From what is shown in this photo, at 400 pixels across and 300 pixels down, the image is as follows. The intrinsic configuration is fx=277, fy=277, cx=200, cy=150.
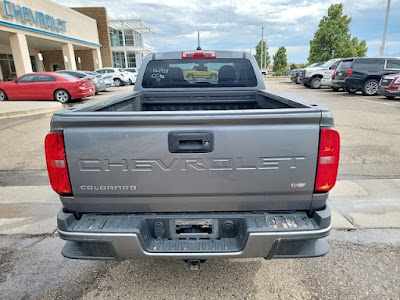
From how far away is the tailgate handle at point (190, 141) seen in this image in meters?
1.84

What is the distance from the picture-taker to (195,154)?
6.09 feet

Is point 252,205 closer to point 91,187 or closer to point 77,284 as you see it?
point 91,187

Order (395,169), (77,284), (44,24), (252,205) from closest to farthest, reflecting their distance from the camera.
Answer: (252,205), (77,284), (395,169), (44,24)

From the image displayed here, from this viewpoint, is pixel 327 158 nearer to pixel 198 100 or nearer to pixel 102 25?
pixel 198 100

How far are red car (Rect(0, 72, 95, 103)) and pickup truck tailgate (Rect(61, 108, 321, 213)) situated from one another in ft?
41.7

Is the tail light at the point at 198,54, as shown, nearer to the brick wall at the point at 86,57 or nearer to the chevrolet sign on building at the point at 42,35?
the chevrolet sign on building at the point at 42,35

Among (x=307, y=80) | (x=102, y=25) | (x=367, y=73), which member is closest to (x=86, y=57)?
(x=102, y=25)

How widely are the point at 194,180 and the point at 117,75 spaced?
970 inches

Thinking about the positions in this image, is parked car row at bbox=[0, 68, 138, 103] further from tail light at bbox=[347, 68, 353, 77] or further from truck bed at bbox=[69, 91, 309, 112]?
tail light at bbox=[347, 68, 353, 77]

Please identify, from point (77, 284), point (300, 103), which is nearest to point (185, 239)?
point (77, 284)

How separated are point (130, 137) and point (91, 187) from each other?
1.54 feet

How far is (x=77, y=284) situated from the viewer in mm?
2510

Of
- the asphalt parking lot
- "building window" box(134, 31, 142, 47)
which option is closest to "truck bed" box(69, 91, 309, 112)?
the asphalt parking lot

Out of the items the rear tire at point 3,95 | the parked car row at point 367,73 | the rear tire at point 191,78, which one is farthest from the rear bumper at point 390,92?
the rear tire at point 3,95
